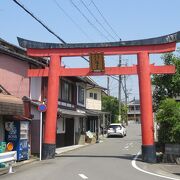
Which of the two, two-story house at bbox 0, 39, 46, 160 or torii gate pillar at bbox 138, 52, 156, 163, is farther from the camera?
torii gate pillar at bbox 138, 52, 156, 163

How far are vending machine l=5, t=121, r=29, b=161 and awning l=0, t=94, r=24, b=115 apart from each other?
163 cm

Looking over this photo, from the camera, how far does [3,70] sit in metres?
24.7

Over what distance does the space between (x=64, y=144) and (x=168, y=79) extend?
37.0 ft

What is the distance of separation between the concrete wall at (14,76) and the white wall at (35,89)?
814 millimetres

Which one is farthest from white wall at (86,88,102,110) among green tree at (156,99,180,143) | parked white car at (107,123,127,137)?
green tree at (156,99,180,143)

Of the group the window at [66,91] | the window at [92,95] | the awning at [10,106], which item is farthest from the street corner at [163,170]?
the window at [92,95]

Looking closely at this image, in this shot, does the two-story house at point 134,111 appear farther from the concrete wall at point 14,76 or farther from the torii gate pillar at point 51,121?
the torii gate pillar at point 51,121

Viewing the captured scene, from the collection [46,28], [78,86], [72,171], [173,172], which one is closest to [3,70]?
[46,28]

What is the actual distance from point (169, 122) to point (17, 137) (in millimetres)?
7735

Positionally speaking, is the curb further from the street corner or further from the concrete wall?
the street corner

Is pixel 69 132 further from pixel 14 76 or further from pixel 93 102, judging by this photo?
pixel 93 102

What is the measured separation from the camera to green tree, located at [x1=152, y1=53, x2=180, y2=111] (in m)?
28.5

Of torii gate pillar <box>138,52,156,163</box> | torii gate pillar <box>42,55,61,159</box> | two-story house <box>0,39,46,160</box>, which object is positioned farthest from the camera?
torii gate pillar <box>42,55,61,159</box>

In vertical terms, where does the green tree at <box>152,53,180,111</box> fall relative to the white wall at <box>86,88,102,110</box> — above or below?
below
